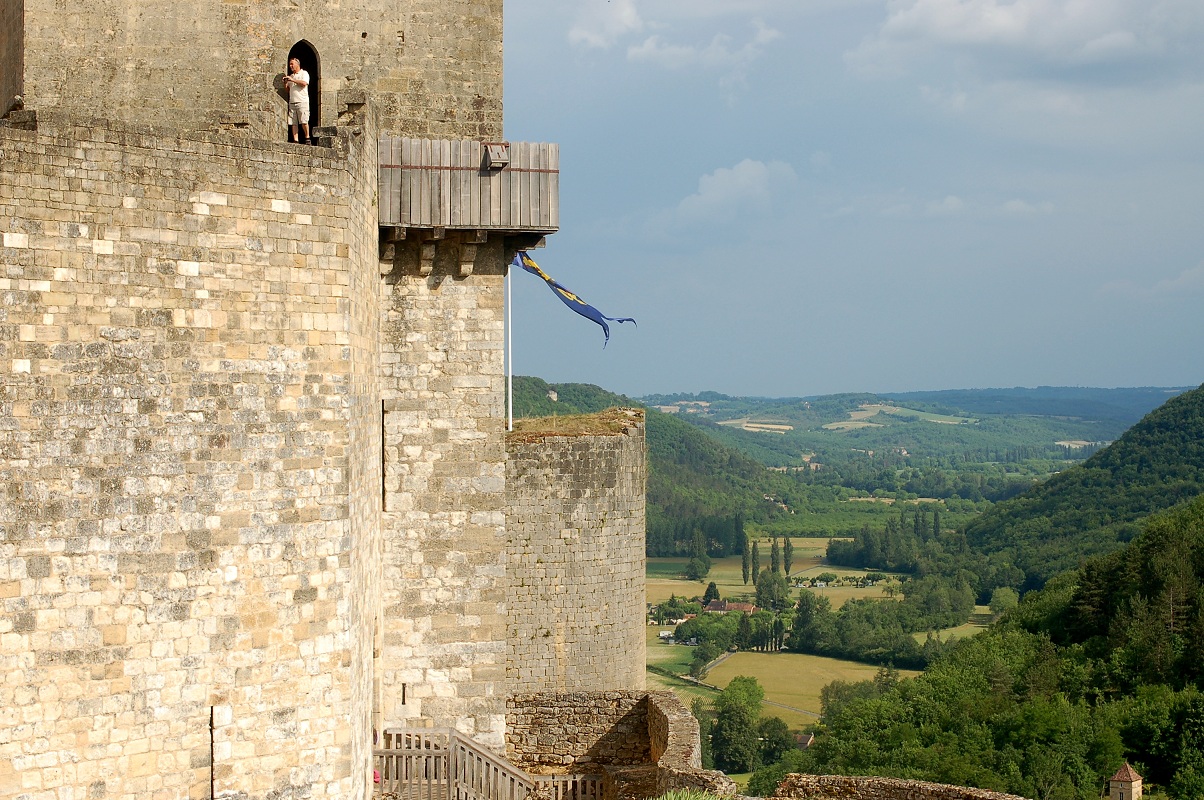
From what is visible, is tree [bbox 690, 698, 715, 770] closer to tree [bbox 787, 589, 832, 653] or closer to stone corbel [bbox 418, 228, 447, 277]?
tree [bbox 787, 589, 832, 653]

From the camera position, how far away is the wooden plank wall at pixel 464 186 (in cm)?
1656

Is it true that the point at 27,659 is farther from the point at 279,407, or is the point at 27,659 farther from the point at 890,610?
the point at 890,610

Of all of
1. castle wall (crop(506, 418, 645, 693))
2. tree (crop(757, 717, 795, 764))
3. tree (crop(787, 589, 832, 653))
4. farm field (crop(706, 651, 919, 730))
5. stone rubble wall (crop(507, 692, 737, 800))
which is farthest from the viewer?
tree (crop(787, 589, 832, 653))

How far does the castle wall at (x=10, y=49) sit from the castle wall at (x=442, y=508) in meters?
4.75

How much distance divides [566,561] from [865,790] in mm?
6925

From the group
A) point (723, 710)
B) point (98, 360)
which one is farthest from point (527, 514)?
point (723, 710)

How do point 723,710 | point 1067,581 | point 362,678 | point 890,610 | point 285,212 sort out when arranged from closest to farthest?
1. point 285,212
2. point 362,678
3. point 1067,581
4. point 723,710
5. point 890,610

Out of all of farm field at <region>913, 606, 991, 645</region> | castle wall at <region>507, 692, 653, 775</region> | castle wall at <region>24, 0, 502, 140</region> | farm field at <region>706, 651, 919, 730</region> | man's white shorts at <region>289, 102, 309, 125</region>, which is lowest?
farm field at <region>706, 651, 919, 730</region>

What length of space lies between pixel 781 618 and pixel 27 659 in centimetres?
10490

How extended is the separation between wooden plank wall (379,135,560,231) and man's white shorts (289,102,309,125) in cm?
108

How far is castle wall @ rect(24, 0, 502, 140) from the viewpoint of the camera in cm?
1566

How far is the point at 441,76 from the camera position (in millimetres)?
16969

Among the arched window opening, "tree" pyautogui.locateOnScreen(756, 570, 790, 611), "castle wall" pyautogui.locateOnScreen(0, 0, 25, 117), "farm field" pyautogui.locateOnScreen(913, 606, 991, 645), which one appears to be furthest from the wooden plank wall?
"tree" pyautogui.locateOnScreen(756, 570, 790, 611)

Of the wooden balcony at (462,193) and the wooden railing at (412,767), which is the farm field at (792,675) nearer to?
the wooden railing at (412,767)
